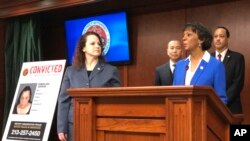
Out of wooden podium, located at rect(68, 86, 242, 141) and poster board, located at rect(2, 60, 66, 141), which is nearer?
wooden podium, located at rect(68, 86, 242, 141)

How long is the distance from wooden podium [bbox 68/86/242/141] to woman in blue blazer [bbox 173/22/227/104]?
0.86ft

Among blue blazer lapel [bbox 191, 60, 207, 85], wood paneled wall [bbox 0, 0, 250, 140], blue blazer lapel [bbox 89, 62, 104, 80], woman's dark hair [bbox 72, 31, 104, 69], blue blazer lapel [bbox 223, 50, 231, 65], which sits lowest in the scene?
blue blazer lapel [bbox 191, 60, 207, 85]

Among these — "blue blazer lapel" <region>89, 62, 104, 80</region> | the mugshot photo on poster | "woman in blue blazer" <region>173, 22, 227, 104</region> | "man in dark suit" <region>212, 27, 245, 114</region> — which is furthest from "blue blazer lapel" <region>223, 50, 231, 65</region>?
the mugshot photo on poster

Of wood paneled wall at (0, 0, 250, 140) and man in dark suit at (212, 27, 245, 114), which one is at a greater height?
wood paneled wall at (0, 0, 250, 140)

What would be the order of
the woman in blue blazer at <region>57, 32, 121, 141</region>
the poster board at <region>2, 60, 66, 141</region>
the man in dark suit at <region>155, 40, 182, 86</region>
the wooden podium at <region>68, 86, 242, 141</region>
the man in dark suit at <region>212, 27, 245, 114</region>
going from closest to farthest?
the wooden podium at <region>68, 86, 242, 141</region> < the woman in blue blazer at <region>57, 32, 121, 141</region> < the man in dark suit at <region>212, 27, 245, 114</region> < the poster board at <region>2, 60, 66, 141</region> < the man in dark suit at <region>155, 40, 182, 86</region>

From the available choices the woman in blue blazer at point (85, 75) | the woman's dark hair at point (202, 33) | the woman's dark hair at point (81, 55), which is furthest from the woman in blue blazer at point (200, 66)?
the woman's dark hair at point (81, 55)

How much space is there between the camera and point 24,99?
4.29 metres

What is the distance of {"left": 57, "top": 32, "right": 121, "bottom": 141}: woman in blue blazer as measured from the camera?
2834 millimetres

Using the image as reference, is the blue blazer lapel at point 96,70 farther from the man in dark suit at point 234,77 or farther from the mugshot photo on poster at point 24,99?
the mugshot photo on poster at point 24,99

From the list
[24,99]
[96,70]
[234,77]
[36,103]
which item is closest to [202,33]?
[96,70]

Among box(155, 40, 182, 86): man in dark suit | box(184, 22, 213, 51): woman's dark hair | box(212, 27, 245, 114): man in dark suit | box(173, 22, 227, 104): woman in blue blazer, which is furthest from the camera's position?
box(155, 40, 182, 86): man in dark suit

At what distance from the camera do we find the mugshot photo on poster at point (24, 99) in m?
4.24

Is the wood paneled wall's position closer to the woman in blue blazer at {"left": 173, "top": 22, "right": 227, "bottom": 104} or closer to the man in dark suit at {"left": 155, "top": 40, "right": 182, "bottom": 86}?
the man in dark suit at {"left": 155, "top": 40, "right": 182, "bottom": 86}

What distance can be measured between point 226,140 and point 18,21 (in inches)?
172
